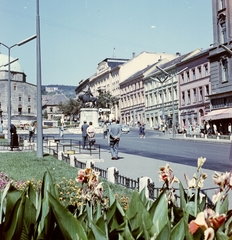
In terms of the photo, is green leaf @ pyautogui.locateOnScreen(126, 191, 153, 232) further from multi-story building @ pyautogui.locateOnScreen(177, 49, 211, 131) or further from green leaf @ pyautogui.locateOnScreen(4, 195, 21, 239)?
multi-story building @ pyautogui.locateOnScreen(177, 49, 211, 131)

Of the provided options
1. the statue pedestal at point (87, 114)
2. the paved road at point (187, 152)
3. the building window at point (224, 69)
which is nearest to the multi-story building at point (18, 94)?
the statue pedestal at point (87, 114)

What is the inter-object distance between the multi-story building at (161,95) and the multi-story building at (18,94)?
47.5 meters

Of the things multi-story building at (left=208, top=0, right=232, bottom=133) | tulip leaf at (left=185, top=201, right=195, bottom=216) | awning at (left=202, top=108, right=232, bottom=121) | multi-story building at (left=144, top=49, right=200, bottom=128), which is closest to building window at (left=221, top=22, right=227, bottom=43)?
multi-story building at (left=208, top=0, right=232, bottom=133)

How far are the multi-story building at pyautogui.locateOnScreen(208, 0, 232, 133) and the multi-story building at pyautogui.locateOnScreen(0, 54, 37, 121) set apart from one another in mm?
76737

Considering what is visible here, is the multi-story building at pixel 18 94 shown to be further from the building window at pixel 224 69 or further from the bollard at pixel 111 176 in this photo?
the bollard at pixel 111 176

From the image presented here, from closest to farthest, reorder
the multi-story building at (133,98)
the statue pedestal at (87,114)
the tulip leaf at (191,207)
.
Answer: the tulip leaf at (191,207), the statue pedestal at (87,114), the multi-story building at (133,98)

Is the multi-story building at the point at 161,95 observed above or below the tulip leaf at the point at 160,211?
above

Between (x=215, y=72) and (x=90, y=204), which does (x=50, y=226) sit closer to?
(x=90, y=204)

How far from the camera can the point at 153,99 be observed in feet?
250

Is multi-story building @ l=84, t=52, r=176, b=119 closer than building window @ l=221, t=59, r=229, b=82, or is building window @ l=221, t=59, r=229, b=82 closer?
building window @ l=221, t=59, r=229, b=82

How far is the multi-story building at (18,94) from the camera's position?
11338 centimetres

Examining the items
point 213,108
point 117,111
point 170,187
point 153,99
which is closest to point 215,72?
point 213,108

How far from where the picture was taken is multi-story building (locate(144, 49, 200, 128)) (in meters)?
65.9

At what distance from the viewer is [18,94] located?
390 feet
